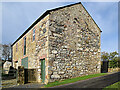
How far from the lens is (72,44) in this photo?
9039 mm

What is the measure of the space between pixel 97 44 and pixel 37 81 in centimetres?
693

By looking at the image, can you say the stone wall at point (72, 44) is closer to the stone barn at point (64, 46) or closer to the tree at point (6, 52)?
the stone barn at point (64, 46)

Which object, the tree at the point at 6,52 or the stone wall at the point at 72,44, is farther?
the tree at the point at 6,52

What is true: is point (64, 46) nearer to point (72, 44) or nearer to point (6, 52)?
point (72, 44)

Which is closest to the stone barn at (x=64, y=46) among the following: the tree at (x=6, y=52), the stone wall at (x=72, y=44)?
the stone wall at (x=72, y=44)

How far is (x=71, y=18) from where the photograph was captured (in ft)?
30.7

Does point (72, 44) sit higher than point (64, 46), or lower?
higher

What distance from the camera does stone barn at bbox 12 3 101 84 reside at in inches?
310

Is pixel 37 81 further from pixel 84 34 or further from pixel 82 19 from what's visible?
pixel 82 19

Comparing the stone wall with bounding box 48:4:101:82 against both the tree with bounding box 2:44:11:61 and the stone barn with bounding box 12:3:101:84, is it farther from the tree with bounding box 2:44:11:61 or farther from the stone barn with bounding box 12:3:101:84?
the tree with bounding box 2:44:11:61

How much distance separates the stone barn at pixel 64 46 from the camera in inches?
310

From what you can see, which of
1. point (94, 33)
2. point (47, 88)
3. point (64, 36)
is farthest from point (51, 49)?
point (94, 33)

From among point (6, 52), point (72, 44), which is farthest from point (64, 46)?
point (6, 52)

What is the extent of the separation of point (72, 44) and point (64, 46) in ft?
2.96
